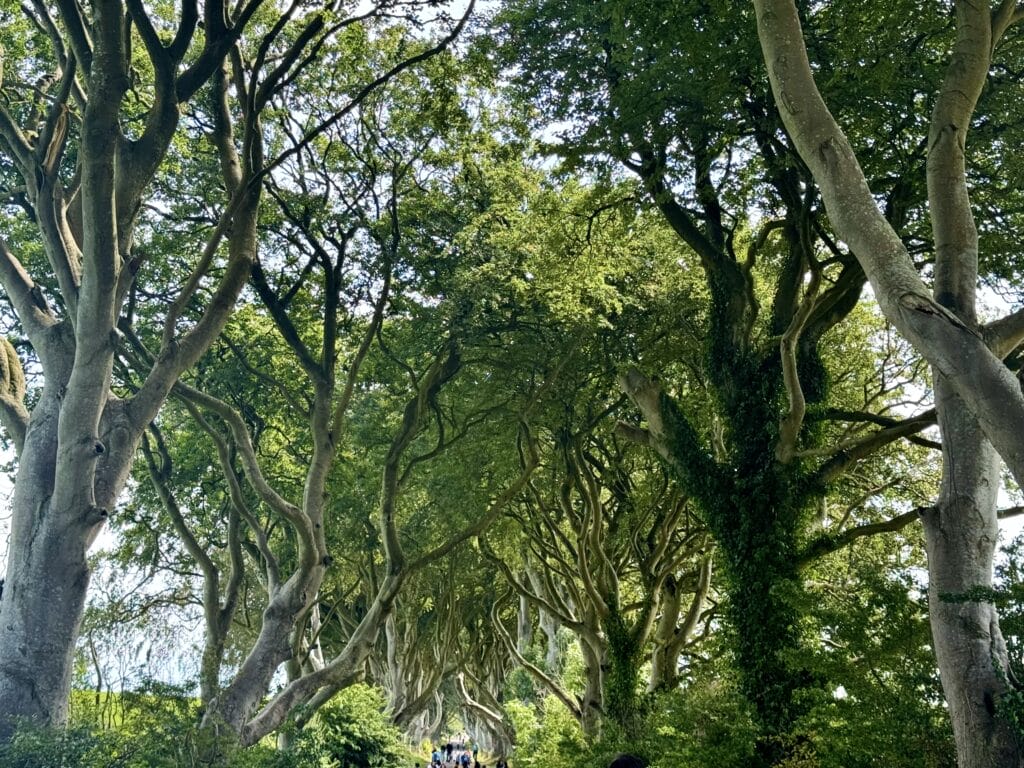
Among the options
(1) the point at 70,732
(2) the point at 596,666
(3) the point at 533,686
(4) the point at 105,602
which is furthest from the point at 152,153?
(3) the point at 533,686

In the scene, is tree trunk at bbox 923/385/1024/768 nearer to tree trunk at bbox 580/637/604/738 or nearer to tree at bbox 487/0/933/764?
tree at bbox 487/0/933/764

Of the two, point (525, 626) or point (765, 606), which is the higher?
point (525, 626)

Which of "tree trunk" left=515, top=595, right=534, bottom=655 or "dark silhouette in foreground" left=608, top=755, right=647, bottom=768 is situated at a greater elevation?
"tree trunk" left=515, top=595, right=534, bottom=655

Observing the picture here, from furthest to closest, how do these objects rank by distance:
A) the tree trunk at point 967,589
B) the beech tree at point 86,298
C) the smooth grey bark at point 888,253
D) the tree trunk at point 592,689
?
the tree trunk at point 592,689, the beech tree at point 86,298, the tree trunk at point 967,589, the smooth grey bark at point 888,253

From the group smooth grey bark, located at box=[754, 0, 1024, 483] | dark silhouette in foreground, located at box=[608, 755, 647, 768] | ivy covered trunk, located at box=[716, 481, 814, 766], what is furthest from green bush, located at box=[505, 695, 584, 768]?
smooth grey bark, located at box=[754, 0, 1024, 483]

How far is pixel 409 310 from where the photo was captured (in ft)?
50.5

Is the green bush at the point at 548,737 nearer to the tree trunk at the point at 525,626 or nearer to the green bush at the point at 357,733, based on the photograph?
the green bush at the point at 357,733

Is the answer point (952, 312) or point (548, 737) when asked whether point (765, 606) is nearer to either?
point (952, 312)

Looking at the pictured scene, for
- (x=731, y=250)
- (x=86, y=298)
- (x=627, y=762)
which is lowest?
(x=627, y=762)

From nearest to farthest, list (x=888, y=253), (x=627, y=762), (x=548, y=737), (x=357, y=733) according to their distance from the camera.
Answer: (x=627, y=762), (x=888, y=253), (x=548, y=737), (x=357, y=733)

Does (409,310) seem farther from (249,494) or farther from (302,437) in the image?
(249,494)

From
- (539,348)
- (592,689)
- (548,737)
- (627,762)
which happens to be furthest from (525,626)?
(627,762)

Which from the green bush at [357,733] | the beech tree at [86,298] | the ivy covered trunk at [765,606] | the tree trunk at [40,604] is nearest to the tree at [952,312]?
the ivy covered trunk at [765,606]

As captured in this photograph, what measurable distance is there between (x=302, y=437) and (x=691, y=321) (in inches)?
349
